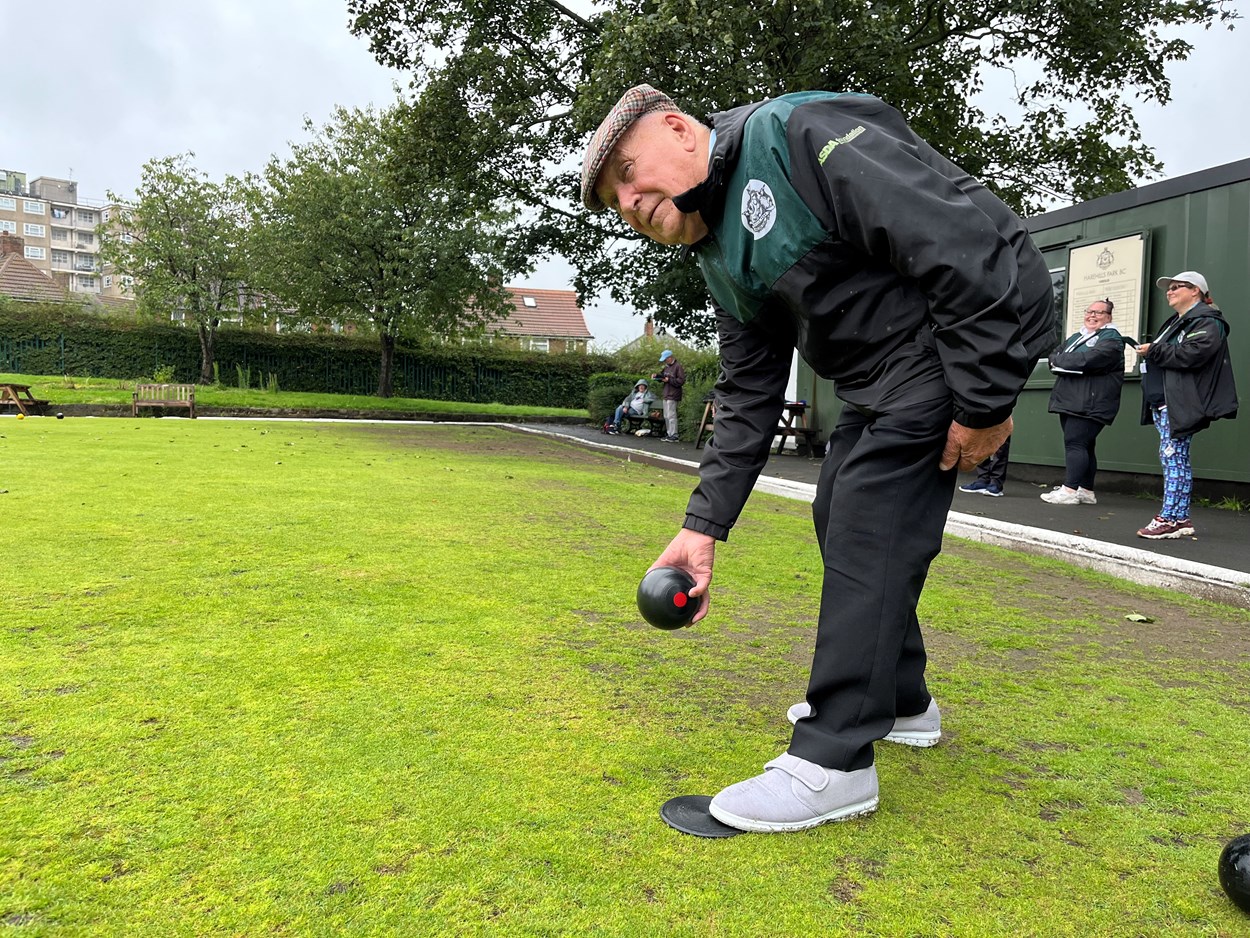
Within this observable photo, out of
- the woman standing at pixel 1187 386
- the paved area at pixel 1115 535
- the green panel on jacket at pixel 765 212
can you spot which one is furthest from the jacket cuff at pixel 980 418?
the woman standing at pixel 1187 386

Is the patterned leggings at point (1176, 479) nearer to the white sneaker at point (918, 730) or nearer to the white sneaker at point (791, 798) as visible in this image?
the white sneaker at point (918, 730)

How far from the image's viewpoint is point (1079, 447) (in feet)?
29.0

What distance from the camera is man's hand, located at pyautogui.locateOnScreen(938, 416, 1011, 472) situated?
2031 mm

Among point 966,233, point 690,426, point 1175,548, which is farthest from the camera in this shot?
point 690,426

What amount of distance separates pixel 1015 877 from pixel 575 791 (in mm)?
1036

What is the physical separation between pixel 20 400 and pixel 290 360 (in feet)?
48.0

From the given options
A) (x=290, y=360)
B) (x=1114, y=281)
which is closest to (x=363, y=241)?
(x=290, y=360)

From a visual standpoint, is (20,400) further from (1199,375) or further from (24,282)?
(24,282)

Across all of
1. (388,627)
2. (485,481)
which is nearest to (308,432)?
(485,481)

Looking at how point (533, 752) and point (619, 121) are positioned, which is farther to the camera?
point (533, 752)

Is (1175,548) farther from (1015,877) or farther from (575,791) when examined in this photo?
(575,791)

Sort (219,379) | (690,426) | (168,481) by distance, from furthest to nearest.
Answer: (219,379) → (690,426) → (168,481)

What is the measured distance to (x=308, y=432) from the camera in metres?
18.3

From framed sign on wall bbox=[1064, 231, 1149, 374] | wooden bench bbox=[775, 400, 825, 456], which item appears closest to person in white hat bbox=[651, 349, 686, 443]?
wooden bench bbox=[775, 400, 825, 456]
